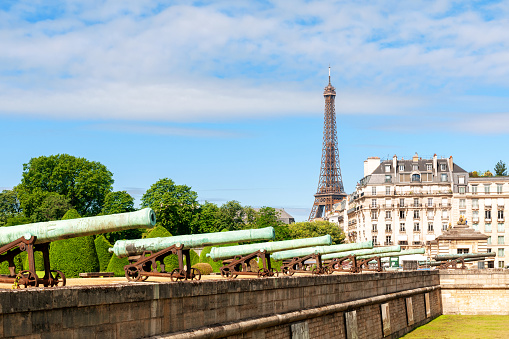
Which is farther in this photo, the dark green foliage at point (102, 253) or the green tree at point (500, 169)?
the green tree at point (500, 169)

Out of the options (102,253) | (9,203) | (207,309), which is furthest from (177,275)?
(9,203)

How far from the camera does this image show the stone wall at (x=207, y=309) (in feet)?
37.1

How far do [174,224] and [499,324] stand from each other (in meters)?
43.2

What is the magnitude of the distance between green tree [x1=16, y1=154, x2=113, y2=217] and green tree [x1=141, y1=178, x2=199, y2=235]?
14.8ft

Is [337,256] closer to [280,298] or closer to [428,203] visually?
[280,298]

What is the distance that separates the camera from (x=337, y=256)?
1657 inches

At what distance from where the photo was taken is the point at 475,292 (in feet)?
156

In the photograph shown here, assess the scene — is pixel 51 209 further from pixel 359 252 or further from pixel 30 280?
pixel 30 280

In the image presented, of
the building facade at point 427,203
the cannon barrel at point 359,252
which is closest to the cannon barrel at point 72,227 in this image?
the cannon barrel at point 359,252

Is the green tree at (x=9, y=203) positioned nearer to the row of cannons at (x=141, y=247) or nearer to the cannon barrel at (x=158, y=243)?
Result: the row of cannons at (x=141, y=247)

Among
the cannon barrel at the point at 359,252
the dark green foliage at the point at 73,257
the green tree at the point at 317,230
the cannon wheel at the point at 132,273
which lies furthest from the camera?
the green tree at the point at 317,230

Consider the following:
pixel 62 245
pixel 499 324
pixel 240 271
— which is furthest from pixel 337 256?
pixel 240 271

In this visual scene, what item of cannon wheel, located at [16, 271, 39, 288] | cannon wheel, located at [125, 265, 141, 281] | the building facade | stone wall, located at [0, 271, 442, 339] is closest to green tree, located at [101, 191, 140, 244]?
the building facade

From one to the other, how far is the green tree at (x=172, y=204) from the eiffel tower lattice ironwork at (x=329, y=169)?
347 feet
